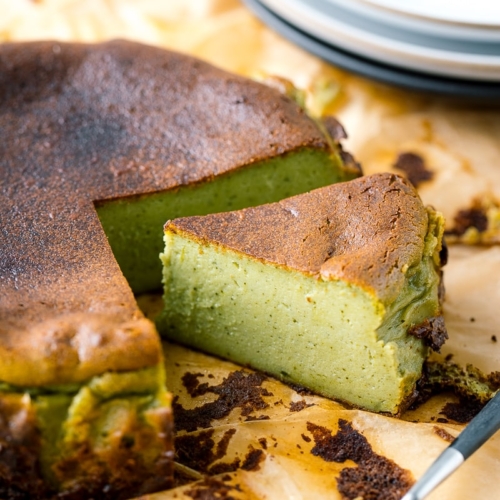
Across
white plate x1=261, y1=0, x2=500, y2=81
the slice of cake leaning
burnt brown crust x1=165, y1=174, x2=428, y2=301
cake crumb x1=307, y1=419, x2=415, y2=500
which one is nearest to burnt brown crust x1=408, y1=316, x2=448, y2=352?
the slice of cake leaning

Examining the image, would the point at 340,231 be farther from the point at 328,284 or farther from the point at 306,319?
the point at 306,319

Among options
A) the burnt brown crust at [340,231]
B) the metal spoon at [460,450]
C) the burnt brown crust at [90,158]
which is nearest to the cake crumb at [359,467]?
the metal spoon at [460,450]

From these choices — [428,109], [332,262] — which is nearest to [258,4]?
[428,109]

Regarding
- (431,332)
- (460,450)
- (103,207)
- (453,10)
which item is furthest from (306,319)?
(453,10)

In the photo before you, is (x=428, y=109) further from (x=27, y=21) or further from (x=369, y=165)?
(x=27, y=21)

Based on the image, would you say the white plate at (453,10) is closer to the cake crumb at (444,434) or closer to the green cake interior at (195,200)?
the green cake interior at (195,200)
